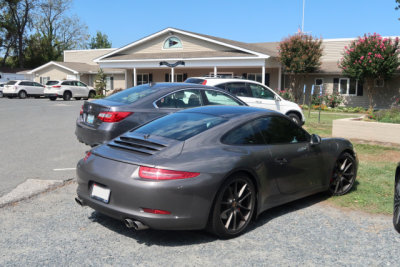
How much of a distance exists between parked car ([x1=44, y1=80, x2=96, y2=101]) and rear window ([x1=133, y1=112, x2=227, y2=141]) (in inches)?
1095

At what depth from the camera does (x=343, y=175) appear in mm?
5922

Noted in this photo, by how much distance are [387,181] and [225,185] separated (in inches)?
158

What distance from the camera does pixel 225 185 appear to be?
4047mm

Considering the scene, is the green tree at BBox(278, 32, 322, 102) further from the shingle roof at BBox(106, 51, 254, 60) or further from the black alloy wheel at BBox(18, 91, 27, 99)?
the black alloy wheel at BBox(18, 91, 27, 99)

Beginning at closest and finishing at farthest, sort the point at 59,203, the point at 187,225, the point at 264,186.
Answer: the point at 187,225 < the point at 264,186 < the point at 59,203

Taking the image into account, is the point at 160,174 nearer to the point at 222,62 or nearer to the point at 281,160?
the point at 281,160

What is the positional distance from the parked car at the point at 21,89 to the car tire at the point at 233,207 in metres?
34.9

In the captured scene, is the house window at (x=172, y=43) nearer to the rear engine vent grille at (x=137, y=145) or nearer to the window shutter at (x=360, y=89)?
the window shutter at (x=360, y=89)

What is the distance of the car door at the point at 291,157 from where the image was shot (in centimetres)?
474

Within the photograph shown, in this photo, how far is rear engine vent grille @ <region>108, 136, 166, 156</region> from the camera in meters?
4.11

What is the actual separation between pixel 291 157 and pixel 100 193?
2.37m

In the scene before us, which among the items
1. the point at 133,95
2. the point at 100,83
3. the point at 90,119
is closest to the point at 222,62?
the point at 100,83

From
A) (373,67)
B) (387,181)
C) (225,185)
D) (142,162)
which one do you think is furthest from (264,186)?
(373,67)

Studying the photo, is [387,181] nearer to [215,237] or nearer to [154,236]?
[215,237]
